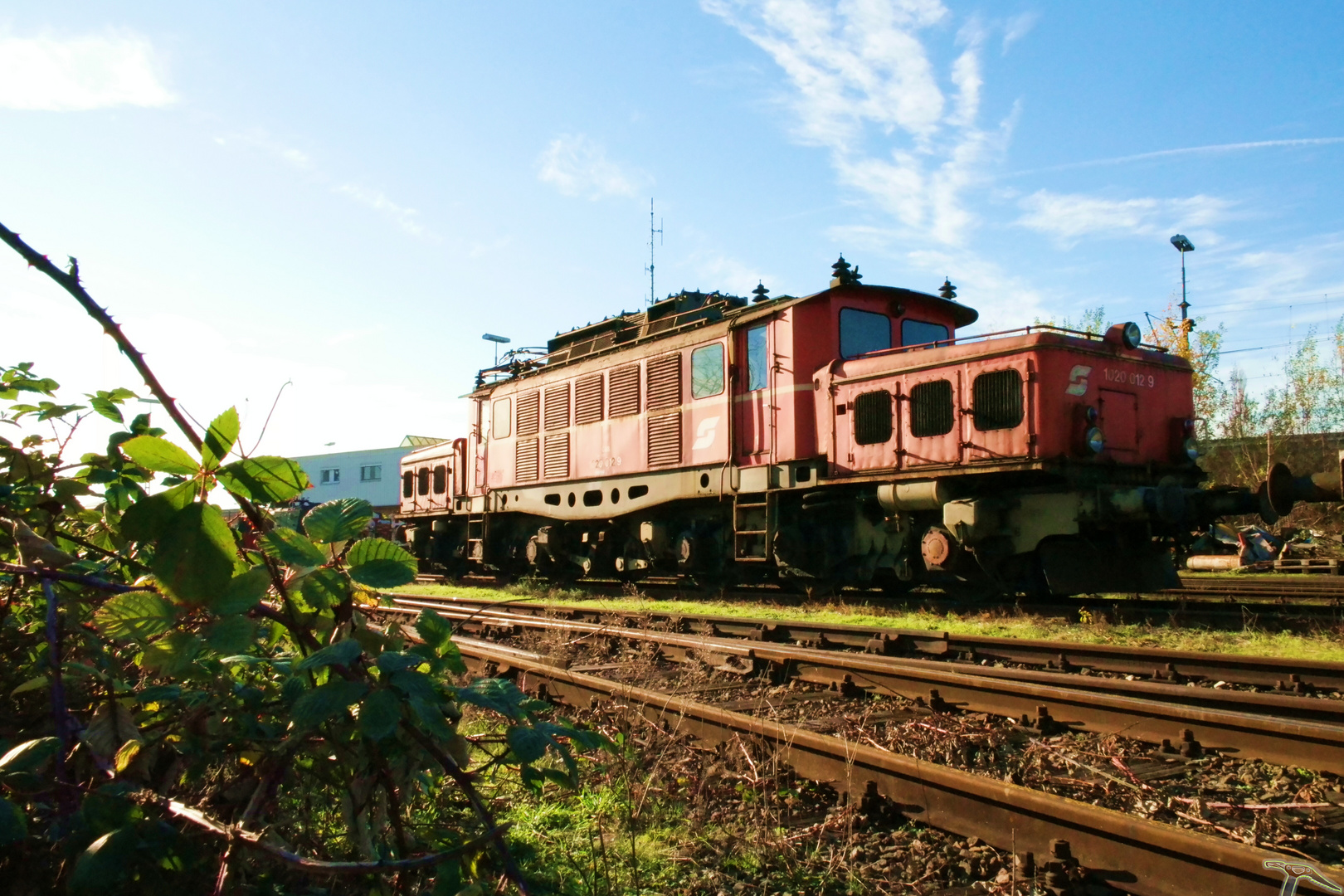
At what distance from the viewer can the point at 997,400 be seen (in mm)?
9906

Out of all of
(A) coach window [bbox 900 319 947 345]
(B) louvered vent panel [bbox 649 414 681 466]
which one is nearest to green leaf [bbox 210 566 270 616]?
(A) coach window [bbox 900 319 947 345]

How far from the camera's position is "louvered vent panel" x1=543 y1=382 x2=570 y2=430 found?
1566 cm

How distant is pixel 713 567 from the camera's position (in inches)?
532

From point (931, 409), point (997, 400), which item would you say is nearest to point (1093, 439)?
point (997, 400)

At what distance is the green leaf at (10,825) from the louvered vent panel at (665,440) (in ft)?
38.6

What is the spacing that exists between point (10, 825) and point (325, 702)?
1.38ft

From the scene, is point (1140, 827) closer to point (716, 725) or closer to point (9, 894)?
point (716, 725)

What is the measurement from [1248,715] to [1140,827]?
1.88 meters

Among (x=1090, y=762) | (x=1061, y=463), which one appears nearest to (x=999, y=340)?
(x=1061, y=463)

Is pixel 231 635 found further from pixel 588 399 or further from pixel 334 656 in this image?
pixel 588 399

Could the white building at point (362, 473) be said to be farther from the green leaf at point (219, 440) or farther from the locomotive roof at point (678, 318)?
the green leaf at point (219, 440)

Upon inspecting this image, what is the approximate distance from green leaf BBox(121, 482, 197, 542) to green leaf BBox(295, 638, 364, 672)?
0.94 ft

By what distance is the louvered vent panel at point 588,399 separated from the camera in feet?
48.7

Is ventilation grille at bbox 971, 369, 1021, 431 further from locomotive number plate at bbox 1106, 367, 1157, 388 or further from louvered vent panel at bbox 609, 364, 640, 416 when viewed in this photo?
louvered vent panel at bbox 609, 364, 640, 416
